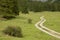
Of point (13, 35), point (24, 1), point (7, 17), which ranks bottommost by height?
point (24, 1)

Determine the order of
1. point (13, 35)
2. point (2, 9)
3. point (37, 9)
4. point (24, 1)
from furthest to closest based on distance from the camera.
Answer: point (37, 9), point (24, 1), point (2, 9), point (13, 35)

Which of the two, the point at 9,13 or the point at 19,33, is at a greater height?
the point at 19,33

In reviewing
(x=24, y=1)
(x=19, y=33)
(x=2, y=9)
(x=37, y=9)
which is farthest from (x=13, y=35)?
(x=37, y=9)

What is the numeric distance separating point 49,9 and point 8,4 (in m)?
65.5

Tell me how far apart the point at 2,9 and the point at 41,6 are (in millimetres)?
60923

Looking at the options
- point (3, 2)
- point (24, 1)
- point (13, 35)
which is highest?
point (13, 35)

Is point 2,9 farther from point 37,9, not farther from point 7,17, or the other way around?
point 37,9

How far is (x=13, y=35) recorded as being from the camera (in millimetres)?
26281

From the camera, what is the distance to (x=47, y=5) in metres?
120

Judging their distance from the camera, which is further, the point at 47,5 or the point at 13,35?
the point at 47,5

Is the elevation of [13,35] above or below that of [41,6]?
above

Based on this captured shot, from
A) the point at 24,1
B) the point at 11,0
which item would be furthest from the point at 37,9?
the point at 11,0

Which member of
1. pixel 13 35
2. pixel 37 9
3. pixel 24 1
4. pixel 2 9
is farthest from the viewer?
pixel 37 9

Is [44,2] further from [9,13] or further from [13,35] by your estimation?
[13,35]
